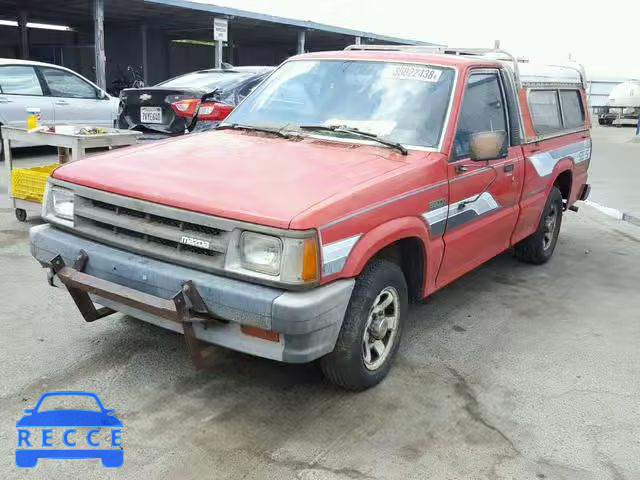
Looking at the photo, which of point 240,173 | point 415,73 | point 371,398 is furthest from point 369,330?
point 415,73

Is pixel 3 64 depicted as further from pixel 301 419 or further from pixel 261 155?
pixel 301 419

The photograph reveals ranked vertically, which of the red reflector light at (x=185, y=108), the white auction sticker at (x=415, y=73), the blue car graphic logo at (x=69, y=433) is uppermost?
the white auction sticker at (x=415, y=73)

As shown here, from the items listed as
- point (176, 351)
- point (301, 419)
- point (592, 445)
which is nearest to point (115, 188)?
point (176, 351)

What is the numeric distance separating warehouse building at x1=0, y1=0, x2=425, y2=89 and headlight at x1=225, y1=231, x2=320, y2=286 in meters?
15.9

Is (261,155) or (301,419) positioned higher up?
(261,155)

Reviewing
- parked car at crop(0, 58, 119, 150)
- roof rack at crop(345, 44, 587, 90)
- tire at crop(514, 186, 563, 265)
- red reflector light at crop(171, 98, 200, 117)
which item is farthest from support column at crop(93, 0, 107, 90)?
tire at crop(514, 186, 563, 265)

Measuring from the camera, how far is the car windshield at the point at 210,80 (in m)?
8.61

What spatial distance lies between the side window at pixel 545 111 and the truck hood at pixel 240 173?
211cm

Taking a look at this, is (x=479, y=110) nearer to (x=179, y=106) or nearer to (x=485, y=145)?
(x=485, y=145)

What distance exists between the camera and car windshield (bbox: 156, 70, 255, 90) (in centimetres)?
861

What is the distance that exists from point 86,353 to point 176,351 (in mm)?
538

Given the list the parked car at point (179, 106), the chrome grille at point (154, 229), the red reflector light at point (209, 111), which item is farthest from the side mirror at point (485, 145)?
the red reflector light at point (209, 111)

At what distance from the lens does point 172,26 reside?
24.6m

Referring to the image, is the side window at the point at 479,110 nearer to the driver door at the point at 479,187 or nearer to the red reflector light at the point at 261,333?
the driver door at the point at 479,187
